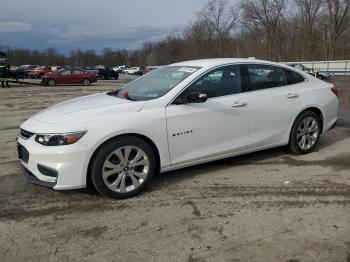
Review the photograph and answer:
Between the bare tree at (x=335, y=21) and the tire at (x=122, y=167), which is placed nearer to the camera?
the tire at (x=122, y=167)

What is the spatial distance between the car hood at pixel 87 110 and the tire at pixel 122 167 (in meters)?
0.35

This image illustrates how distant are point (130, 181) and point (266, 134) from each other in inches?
88.6

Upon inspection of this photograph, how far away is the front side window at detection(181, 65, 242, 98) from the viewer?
17.7 ft

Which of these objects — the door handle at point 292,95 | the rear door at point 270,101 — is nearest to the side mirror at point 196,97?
the rear door at point 270,101

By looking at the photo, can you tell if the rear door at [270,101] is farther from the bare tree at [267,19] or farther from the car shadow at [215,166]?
the bare tree at [267,19]

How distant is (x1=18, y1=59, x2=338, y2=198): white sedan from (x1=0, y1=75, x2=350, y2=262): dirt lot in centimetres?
32

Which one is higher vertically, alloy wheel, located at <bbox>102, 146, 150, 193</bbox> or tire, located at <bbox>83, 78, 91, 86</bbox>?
tire, located at <bbox>83, 78, 91, 86</bbox>

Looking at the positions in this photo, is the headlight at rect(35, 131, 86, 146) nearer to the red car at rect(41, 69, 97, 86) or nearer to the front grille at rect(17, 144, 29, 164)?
the front grille at rect(17, 144, 29, 164)

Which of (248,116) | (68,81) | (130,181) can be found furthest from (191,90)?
(68,81)

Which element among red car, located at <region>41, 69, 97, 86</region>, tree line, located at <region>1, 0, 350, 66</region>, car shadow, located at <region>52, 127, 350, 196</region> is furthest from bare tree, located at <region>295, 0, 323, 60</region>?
car shadow, located at <region>52, 127, 350, 196</region>

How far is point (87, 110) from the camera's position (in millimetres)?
4824

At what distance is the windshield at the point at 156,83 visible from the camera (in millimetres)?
5312

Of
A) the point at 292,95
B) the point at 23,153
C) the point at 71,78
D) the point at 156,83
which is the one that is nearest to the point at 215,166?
the point at 156,83

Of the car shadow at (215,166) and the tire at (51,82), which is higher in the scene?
the tire at (51,82)
